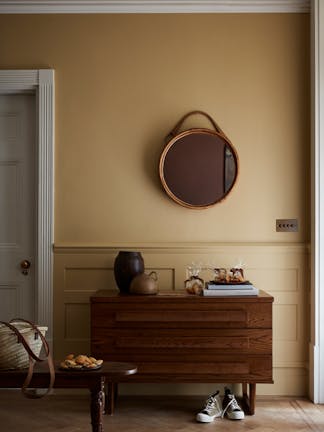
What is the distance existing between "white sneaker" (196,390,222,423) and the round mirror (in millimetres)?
1323

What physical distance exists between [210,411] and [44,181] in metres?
1.95

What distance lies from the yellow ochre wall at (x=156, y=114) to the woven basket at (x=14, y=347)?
1.52 m

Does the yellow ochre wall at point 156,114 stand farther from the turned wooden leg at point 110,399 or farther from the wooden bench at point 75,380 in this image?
the wooden bench at point 75,380

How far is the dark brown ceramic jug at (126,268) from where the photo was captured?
4375 millimetres

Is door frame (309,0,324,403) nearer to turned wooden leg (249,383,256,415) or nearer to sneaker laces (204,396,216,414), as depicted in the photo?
turned wooden leg (249,383,256,415)

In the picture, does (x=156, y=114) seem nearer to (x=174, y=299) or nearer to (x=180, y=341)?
(x=174, y=299)

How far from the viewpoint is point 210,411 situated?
413 cm

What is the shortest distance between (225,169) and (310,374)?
156cm

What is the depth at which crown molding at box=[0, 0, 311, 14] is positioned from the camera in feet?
15.4

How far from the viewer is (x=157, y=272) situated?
15.4 ft

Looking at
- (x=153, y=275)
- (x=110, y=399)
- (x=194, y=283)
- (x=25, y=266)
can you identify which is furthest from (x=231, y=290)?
(x=25, y=266)

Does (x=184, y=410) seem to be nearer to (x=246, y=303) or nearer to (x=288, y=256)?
(x=246, y=303)

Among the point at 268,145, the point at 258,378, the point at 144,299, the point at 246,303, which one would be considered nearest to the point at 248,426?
the point at 258,378

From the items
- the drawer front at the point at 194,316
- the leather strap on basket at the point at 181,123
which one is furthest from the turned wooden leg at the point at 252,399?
the leather strap on basket at the point at 181,123
